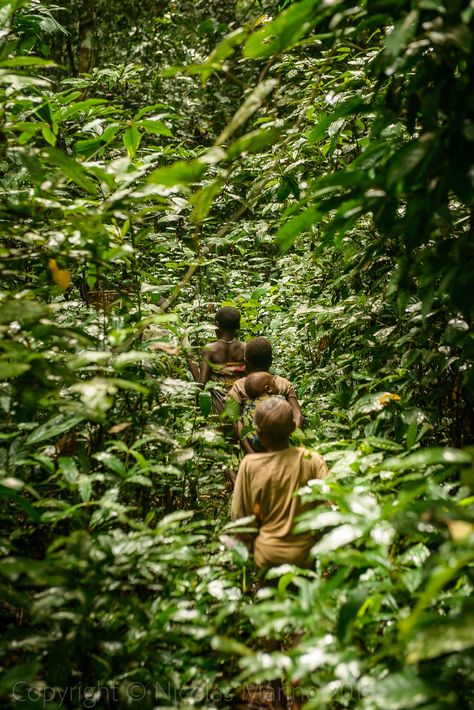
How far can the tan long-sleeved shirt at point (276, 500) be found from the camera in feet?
7.25

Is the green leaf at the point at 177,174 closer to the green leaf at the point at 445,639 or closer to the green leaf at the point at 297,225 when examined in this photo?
the green leaf at the point at 297,225

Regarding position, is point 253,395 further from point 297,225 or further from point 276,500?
point 297,225

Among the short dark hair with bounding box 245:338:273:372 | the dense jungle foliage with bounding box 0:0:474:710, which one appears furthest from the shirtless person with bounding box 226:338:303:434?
the dense jungle foliage with bounding box 0:0:474:710

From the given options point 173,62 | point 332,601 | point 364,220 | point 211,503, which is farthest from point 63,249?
point 173,62

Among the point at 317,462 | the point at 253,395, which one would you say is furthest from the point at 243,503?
the point at 253,395

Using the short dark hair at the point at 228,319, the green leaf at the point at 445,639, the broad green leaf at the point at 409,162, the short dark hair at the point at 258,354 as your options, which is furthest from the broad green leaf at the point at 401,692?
the short dark hair at the point at 228,319

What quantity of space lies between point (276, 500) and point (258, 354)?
1579mm

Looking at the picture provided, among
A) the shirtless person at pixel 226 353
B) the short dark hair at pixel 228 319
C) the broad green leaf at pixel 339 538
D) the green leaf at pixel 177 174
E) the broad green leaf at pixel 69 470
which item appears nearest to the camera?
the green leaf at pixel 177 174

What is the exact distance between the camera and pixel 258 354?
3730 mm

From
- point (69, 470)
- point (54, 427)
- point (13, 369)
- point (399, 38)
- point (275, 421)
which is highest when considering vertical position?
point (399, 38)

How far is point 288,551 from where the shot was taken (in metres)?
2.19

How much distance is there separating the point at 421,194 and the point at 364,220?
94.8 inches

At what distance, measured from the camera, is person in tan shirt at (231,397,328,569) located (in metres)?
2.21

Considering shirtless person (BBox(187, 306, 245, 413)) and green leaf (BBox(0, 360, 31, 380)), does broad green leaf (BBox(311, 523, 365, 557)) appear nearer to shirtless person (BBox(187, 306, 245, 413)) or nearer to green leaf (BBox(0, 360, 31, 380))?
green leaf (BBox(0, 360, 31, 380))
